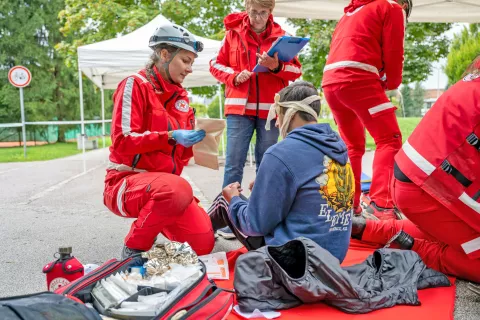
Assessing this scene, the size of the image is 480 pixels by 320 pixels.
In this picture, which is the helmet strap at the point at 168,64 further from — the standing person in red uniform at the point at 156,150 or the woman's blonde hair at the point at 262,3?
the woman's blonde hair at the point at 262,3

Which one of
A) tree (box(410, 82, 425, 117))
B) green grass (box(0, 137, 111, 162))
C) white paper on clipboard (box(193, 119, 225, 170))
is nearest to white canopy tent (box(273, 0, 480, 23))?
white paper on clipboard (box(193, 119, 225, 170))

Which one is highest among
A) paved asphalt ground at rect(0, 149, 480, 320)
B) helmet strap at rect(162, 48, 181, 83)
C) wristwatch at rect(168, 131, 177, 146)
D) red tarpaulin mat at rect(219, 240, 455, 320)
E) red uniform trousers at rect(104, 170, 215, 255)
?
helmet strap at rect(162, 48, 181, 83)

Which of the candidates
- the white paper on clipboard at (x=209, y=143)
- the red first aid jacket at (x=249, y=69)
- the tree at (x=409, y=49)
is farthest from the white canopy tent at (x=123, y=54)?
the tree at (x=409, y=49)

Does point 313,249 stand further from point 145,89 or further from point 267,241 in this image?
point 145,89

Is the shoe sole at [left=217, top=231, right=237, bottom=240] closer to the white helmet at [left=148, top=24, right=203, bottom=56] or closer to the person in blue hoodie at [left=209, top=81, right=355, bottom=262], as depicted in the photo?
the person in blue hoodie at [left=209, top=81, right=355, bottom=262]

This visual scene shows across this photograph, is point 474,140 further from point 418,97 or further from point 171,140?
point 418,97

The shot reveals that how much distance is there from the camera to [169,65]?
323 cm

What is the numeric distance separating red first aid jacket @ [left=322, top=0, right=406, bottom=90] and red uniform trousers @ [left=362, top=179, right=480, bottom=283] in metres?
1.19

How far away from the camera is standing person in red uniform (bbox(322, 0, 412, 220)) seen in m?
3.80

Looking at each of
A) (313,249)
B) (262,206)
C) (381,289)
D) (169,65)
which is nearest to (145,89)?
(169,65)

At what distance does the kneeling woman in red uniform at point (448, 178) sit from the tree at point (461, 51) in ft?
46.1

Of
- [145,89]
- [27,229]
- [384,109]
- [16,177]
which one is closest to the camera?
[145,89]

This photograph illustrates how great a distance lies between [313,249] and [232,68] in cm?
232

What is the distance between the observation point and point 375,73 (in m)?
3.87
